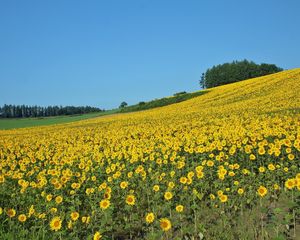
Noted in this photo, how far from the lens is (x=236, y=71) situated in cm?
9188

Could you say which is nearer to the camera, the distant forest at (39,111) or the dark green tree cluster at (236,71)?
the dark green tree cluster at (236,71)

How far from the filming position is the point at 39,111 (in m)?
124

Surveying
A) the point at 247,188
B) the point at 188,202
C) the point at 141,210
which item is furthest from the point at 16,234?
the point at 247,188

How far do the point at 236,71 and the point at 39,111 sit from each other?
229ft

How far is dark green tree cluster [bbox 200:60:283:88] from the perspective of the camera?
91.1 meters

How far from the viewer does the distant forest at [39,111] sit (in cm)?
12144

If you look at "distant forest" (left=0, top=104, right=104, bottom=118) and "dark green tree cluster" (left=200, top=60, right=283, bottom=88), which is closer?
"dark green tree cluster" (left=200, top=60, right=283, bottom=88)

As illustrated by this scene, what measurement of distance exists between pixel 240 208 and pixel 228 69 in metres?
90.7

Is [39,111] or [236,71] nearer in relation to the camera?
[236,71]

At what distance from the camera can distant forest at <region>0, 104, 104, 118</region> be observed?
121 m

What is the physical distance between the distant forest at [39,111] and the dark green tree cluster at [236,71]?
1894 inches

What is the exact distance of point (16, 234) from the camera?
5.46m

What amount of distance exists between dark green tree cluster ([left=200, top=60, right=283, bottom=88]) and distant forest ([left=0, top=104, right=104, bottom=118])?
48.1 meters

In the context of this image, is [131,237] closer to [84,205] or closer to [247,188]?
[84,205]
